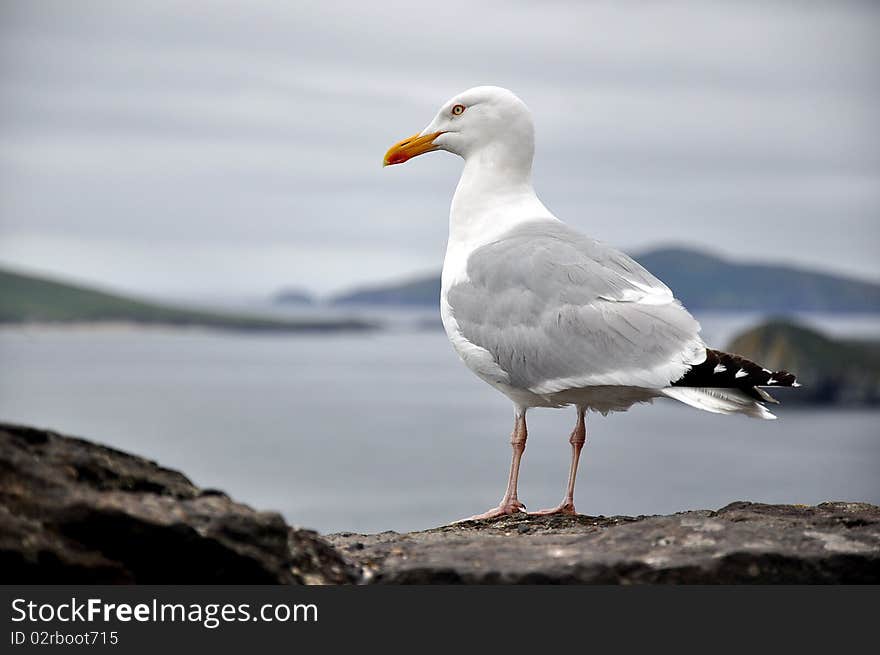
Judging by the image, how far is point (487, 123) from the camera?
9812 mm

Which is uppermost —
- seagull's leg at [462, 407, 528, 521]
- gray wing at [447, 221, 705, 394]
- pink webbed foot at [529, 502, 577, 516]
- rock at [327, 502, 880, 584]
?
gray wing at [447, 221, 705, 394]

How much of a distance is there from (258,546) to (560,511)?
3393 mm

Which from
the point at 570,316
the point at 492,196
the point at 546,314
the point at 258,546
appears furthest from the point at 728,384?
the point at 258,546

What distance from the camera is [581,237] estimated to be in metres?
8.80

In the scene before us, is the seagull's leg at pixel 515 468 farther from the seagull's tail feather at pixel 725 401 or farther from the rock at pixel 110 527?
the rock at pixel 110 527

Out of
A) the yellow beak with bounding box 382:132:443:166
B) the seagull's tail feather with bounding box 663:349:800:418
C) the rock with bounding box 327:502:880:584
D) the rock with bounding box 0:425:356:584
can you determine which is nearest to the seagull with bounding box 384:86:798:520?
the seagull's tail feather with bounding box 663:349:800:418

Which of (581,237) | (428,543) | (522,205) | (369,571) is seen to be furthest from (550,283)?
(369,571)

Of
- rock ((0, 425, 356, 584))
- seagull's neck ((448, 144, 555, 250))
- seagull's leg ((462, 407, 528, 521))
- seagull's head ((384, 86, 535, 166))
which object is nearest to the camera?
rock ((0, 425, 356, 584))

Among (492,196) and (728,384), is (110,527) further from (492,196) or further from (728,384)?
(492,196)

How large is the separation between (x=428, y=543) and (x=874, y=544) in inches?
97.2

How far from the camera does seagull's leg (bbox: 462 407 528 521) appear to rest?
28.5 feet

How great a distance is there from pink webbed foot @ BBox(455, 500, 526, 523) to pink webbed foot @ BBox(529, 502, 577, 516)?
0.79 ft

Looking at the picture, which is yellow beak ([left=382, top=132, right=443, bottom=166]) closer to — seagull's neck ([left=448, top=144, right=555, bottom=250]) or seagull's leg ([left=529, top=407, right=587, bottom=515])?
seagull's neck ([left=448, top=144, right=555, bottom=250])

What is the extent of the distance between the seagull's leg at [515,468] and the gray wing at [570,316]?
2.00 ft
